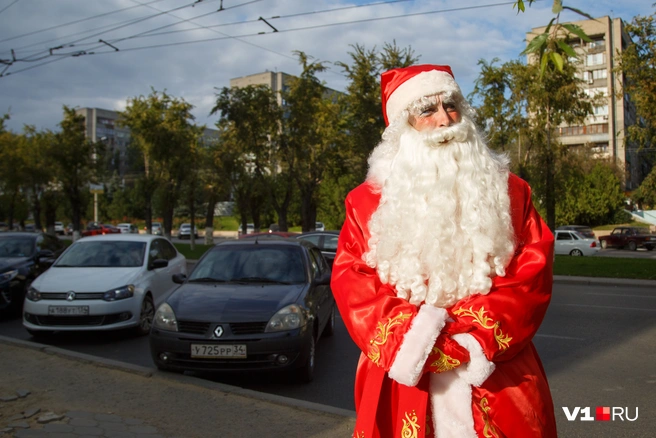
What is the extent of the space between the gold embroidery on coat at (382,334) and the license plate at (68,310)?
6944mm

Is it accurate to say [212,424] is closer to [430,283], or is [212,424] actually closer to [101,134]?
[430,283]

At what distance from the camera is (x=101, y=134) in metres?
112

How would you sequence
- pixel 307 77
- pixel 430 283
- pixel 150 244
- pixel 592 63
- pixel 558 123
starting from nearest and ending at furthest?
pixel 430 283 → pixel 150 244 → pixel 558 123 → pixel 307 77 → pixel 592 63

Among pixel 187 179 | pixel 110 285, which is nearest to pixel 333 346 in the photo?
pixel 110 285

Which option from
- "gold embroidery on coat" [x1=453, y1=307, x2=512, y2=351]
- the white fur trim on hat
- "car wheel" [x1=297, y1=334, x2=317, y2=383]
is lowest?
"car wheel" [x1=297, y1=334, x2=317, y2=383]

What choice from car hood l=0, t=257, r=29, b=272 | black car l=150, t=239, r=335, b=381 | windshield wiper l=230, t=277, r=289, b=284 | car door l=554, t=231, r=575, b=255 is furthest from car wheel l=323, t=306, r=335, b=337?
car door l=554, t=231, r=575, b=255

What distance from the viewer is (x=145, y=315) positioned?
345 inches

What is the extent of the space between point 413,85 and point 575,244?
28707mm

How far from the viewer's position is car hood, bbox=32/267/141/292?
8242 millimetres

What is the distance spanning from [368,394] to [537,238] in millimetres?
860

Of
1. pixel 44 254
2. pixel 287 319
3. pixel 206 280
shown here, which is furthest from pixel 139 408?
pixel 44 254

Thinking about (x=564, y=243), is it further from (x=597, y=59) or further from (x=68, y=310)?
(x=597, y=59)

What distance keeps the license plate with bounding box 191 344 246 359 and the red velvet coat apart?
3.83 meters

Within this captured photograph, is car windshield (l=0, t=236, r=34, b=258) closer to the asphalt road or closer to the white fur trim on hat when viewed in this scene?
the asphalt road
